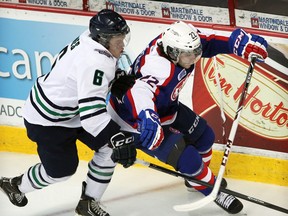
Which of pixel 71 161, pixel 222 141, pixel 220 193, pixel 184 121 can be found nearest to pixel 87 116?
pixel 71 161

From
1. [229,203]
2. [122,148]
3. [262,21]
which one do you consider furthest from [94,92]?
[262,21]

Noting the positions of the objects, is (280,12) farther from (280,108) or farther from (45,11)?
(45,11)

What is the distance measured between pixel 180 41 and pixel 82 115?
565 mm

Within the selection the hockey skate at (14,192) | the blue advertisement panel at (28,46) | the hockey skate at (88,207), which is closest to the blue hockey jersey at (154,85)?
the hockey skate at (88,207)

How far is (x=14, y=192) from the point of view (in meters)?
3.59

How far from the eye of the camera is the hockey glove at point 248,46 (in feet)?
11.2

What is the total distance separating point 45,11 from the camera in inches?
164

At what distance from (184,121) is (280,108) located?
2.05 ft

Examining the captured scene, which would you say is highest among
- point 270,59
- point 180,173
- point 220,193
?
point 270,59

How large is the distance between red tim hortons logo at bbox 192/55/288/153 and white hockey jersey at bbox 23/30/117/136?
0.95 meters

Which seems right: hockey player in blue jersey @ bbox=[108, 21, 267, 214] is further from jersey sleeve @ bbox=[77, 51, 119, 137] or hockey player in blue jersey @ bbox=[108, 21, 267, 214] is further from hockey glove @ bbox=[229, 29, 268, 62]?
jersey sleeve @ bbox=[77, 51, 119, 137]

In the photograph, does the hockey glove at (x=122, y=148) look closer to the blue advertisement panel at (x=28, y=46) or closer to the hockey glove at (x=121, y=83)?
the hockey glove at (x=121, y=83)

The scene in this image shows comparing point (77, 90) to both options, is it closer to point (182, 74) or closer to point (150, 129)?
point (150, 129)

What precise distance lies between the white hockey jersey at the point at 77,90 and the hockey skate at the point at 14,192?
39 cm
